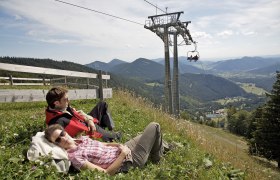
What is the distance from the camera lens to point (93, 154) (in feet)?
18.9

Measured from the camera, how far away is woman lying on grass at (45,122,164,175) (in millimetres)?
5496

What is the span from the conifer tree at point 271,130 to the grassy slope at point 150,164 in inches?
854

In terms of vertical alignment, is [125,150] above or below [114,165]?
above

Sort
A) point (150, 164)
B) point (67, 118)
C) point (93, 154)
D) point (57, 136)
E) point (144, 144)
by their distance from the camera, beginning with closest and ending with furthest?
point (57, 136) → point (93, 154) → point (144, 144) → point (150, 164) → point (67, 118)

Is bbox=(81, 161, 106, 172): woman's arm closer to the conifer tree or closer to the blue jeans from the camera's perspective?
the blue jeans

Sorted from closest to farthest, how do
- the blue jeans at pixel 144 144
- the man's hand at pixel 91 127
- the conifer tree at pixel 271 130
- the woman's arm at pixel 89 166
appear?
1. the woman's arm at pixel 89 166
2. the blue jeans at pixel 144 144
3. the man's hand at pixel 91 127
4. the conifer tree at pixel 271 130

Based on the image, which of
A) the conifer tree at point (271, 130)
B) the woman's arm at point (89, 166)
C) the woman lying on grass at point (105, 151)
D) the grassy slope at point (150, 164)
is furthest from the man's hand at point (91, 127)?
the conifer tree at point (271, 130)

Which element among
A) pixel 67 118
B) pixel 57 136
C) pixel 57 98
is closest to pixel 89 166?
pixel 57 136

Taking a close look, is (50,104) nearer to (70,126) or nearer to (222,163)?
(70,126)

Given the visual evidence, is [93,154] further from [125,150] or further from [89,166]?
[125,150]

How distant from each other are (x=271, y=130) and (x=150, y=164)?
92.9ft

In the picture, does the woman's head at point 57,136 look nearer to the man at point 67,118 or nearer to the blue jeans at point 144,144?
the man at point 67,118

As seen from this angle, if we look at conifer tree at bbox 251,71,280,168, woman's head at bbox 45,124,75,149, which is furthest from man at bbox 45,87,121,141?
conifer tree at bbox 251,71,280,168

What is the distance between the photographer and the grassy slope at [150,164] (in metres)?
5.09
